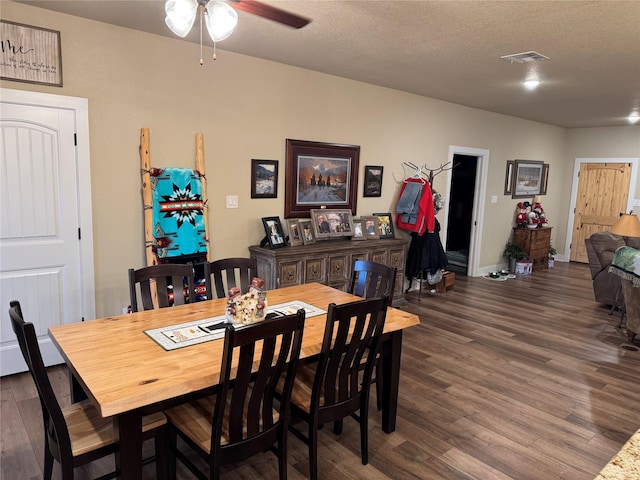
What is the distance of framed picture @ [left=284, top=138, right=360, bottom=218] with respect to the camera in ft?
15.0

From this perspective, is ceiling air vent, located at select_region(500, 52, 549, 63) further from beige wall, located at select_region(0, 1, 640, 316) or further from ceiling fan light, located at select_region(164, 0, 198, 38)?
ceiling fan light, located at select_region(164, 0, 198, 38)

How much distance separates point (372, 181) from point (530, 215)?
393 cm

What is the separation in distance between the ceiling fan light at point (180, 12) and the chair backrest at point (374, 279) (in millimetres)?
1724

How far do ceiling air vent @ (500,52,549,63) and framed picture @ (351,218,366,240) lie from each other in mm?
2233

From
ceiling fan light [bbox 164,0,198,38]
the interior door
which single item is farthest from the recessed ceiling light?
the interior door

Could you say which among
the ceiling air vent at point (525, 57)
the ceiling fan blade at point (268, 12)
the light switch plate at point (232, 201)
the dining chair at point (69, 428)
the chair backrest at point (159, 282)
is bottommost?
the dining chair at point (69, 428)

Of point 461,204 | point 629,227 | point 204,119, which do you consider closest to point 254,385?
point 204,119

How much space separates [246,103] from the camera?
4.12 meters

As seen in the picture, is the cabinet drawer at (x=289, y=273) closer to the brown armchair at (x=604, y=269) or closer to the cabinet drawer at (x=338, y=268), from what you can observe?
the cabinet drawer at (x=338, y=268)

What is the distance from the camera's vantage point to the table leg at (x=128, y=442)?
63.6 inches

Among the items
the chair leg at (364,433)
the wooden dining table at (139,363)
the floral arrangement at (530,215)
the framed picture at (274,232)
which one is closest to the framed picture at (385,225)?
the framed picture at (274,232)

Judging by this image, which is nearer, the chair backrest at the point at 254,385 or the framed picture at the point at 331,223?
the chair backrest at the point at 254,385

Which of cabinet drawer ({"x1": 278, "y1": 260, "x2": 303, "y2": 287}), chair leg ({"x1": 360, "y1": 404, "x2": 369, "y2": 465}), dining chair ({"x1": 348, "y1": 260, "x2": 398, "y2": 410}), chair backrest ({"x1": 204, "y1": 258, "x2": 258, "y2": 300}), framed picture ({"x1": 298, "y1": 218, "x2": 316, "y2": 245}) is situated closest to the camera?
chair leg ({"x1": 360, "y1": 404, "x2": 369, "y2": 465})

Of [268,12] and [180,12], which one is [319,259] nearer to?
[268,12]
